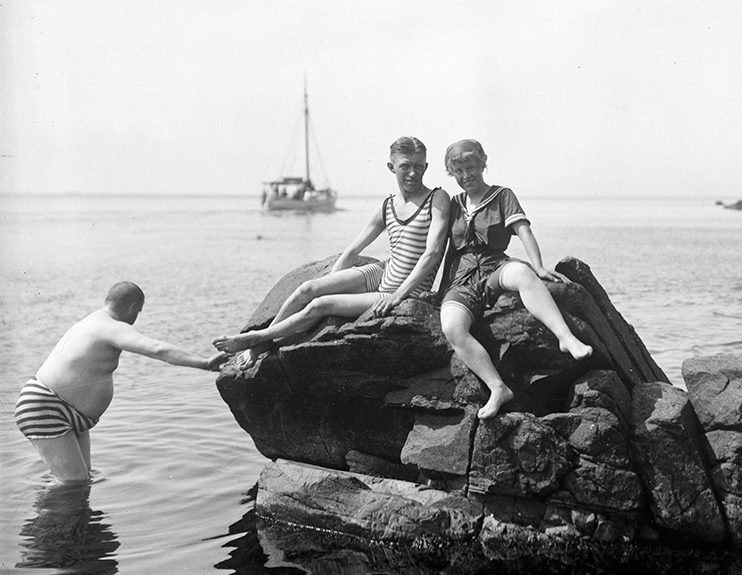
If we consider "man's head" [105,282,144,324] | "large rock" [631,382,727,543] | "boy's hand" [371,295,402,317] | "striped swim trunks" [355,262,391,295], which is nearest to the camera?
"large rock" [631,382,727,543]

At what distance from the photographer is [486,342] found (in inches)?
297

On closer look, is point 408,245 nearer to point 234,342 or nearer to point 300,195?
point 234,342

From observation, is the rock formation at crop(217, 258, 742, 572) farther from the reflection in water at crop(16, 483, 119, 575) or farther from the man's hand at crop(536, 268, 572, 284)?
the reflection in water at crop(16, 483, 119, 575)

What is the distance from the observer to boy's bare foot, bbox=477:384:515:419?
712cm

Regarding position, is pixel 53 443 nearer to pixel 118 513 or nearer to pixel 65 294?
pixel 118 513

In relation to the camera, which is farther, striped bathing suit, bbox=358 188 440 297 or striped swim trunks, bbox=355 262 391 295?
striped swim trunks, bbox=355 262 391 295

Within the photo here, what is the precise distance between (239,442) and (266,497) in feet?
9.40

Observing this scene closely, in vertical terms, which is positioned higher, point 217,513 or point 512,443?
point 512,443

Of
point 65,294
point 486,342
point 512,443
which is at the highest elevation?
point 486,342

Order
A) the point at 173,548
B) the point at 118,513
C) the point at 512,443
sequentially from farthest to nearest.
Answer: the point at 118,513 < the point at 173,548 < the point at 512,443

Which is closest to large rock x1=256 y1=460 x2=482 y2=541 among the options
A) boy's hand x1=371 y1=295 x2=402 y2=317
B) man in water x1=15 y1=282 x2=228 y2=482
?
man in water x1=15 y1=282 x2=228 y2=482

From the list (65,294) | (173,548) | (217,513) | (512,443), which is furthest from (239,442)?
(65,294)

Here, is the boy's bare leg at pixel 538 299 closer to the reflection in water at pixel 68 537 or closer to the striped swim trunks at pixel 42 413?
the reflection in water at pixel 68 537

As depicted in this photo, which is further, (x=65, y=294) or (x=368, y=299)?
(x=65, y=294)
